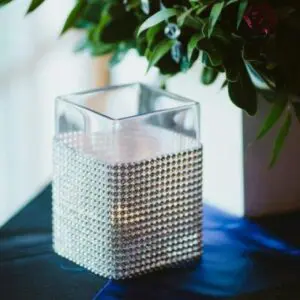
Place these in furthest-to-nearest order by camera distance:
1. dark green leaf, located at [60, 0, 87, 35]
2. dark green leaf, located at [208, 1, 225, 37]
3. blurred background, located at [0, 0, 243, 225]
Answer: blurred background, located at [0, 0, 243, 225]
dark green leaf, located at [60, 0, 87, 35]
dark green leaf, located at [208, 1, 225, 37]

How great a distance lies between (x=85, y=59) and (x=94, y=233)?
0.62 m

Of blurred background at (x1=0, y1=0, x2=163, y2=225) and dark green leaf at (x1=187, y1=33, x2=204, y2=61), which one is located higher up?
dark green leaf at (x1=187, y1=33, x2=204, y2=61)

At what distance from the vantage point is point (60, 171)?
92 centimetres

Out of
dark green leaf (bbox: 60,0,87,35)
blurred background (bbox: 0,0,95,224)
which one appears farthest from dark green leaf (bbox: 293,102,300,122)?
blurred background (bbox: 0,0,95,224)

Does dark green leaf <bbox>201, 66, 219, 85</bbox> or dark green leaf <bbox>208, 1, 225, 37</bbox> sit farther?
dark green leaf <bbox>201, 66, 219, 85</bbox>

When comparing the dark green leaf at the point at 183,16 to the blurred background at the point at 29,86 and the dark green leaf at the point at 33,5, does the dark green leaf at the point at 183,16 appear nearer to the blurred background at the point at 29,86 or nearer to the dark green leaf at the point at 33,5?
the dark green leaf at the point at 33,5

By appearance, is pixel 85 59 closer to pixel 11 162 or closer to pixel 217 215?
pixel 11 162

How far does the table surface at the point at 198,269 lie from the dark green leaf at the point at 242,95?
17 cm

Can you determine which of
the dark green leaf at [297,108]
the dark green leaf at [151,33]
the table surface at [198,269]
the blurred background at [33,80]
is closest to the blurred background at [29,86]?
the blurred background at [33,80]

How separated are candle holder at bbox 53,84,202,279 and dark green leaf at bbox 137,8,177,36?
0.31 ft

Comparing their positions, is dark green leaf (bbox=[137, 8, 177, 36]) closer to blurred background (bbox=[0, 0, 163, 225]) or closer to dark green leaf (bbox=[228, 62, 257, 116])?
dark green leaf (bbox=[228, 62, 257, 116])

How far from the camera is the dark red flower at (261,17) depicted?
0.81 m

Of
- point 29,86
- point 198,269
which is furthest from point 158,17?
point 29,86

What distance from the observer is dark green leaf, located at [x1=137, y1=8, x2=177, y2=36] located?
827mm
